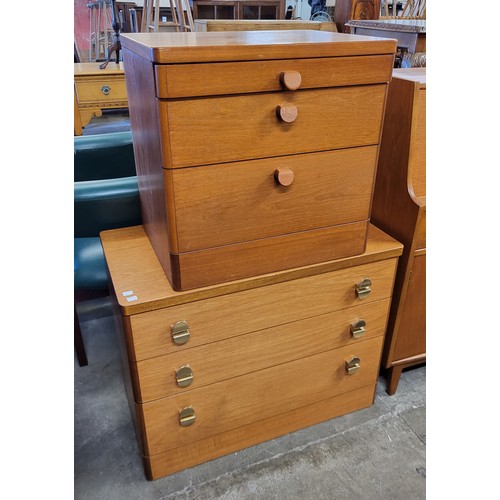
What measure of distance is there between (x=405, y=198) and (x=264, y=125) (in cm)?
53

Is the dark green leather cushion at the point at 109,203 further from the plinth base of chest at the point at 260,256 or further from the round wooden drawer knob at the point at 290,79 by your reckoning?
the round wooden drawer knob at the point at 290,79

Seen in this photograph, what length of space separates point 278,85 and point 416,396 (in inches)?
45.6

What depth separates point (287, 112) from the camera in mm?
878

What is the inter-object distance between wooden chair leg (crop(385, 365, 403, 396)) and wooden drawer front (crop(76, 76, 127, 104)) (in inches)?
84.8

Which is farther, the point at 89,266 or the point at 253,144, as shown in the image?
the point at 89,266

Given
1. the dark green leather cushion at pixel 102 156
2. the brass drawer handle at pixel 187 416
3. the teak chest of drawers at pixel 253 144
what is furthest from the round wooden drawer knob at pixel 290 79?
the dark green leather cushion at pixel 102 156

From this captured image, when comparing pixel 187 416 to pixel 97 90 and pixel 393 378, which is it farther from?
pixel 97 90

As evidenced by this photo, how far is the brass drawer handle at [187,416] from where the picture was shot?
1132 millimetres

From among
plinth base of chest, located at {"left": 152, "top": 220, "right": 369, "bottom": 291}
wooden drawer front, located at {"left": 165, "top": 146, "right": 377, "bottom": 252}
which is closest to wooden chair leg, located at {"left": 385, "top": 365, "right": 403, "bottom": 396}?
plinth base of chest, located at {"left": 152, "top": 220, "right": 369, "bottom": 291}

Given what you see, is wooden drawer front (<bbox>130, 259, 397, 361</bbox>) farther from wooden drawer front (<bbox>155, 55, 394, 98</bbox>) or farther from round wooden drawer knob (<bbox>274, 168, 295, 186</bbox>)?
wooden drawer front (<bbox>155, 55, 394, 98</bbox>)

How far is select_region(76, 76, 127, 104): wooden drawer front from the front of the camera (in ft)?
8.44

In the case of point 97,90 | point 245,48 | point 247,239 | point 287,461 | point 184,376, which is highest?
point 245,48

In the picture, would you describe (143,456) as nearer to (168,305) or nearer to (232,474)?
(232,474)

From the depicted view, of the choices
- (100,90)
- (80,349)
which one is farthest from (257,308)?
(100,90)
